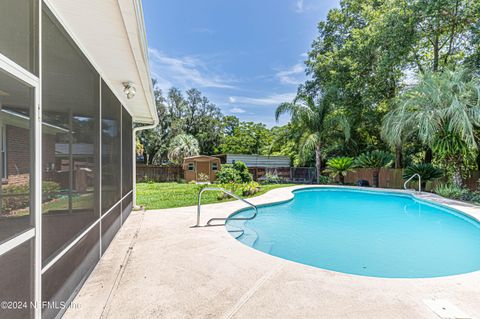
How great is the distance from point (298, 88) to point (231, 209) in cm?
1562

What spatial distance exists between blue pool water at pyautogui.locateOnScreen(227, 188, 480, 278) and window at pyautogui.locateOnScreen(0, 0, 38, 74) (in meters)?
4.09

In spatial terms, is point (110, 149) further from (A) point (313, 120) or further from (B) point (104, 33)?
(A) point (313, 120)

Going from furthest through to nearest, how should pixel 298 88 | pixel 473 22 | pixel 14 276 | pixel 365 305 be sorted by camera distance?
pixel 298 88 → pixel 473 22 → pixel 365 305 → pixel 14 276

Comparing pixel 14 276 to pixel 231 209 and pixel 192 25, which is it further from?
pixel 192 25

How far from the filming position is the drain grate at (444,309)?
1981mm

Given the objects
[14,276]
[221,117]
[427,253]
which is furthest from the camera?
[221,117]

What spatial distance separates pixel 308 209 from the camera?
8.39 meters

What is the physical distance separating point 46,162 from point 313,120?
14395 mm

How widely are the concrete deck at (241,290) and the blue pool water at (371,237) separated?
1071mm

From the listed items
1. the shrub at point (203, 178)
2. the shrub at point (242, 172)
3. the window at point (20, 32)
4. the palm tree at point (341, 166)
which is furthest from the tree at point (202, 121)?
the window at point (20, 32)

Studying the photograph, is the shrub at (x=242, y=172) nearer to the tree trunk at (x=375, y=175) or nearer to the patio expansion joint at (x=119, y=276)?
the tree trunk at (x=375, y=175)

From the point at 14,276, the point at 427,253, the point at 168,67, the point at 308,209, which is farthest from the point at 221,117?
the point at 14,276

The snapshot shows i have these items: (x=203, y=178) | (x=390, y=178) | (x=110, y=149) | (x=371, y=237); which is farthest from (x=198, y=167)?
(x=371, y=237)

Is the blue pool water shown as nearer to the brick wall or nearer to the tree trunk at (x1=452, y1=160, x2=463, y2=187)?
the tree trunk at (x1=452, y1=160, x2=463, y2=187)
